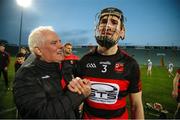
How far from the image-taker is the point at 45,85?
6.31ft

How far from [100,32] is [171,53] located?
4652 cm

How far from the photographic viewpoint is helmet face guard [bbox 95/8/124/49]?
2.59 metres

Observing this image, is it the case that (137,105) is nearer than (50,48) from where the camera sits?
No

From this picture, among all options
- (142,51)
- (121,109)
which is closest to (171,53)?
(142,51)

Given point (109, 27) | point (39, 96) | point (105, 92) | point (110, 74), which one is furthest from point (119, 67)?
point (39, 96)

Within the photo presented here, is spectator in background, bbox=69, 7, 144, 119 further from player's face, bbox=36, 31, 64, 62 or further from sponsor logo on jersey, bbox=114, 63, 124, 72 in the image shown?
player's face, bbox=36, 31, 64, 62

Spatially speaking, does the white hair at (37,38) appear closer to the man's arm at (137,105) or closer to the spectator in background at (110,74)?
the spectator in background at (110,74)

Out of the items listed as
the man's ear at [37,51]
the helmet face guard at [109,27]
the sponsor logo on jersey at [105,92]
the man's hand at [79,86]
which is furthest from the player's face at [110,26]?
the man's hand at [79,86]

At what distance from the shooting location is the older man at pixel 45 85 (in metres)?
1.67

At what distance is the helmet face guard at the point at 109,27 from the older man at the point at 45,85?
62 centimetres

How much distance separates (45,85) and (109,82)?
85 centimetres

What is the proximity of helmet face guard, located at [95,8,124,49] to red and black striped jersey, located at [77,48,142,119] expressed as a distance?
18 cm

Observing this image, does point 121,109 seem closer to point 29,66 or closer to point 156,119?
point 29,66

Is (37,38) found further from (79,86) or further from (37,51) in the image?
(79,86)
